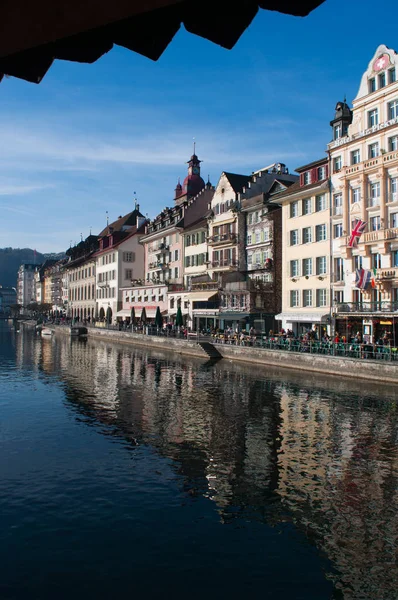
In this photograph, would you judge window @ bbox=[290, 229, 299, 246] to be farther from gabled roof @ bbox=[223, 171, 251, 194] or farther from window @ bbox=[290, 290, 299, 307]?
gabled roof @ bbox=[223, 171, 251, 194]

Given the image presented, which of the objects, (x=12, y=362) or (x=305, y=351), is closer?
(x=305, y=351)

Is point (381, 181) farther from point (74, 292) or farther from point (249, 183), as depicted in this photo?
point (74, 292)

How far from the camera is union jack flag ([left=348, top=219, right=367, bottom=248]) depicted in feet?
129

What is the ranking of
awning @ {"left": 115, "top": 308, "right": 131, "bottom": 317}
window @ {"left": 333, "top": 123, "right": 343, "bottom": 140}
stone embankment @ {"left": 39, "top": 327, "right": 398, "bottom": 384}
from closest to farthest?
stone embankment @ {"left": 39, "top": 327, "right": 398, "bottom": 384} → window @ {"left": 333, "top": 123, "right": 343, "bottom": 140} → awning @ {"left": 115, "top": 308, "right": 131, "bottom": 317}

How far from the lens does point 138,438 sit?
18.9 meters

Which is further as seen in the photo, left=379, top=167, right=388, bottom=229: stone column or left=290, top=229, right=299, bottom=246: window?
left=290, top=229, right=299, bottom=246: window

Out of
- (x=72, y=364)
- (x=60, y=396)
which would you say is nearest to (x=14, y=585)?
(x=60, y=396)

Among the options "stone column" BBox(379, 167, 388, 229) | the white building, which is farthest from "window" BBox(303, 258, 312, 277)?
the white building

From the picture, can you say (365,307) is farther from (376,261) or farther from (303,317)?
(303,317)

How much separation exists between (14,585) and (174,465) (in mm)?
7043

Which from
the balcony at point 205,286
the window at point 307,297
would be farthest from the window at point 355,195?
the balcony at point 205,286

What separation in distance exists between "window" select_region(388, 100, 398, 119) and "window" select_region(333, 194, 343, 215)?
7461 millimetres

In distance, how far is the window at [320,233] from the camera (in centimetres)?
4588

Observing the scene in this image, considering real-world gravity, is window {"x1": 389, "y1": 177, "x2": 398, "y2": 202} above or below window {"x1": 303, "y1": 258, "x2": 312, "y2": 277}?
above
